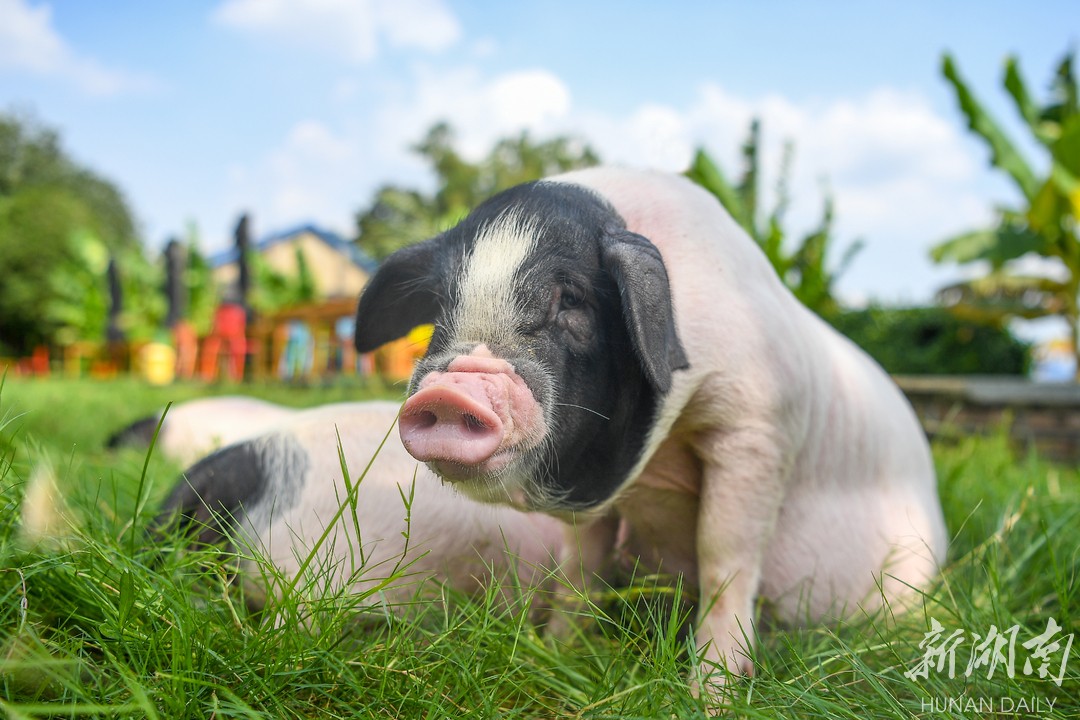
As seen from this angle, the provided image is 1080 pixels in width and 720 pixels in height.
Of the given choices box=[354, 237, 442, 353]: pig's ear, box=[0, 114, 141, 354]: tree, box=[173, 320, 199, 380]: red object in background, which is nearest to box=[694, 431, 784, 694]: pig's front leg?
box=[354, 237, 442, 353]: pig's ear

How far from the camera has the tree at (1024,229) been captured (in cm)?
997

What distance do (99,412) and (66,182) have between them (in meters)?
48.9

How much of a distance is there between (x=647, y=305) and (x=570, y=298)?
6.7 inches

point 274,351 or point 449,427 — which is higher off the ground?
point 449,427

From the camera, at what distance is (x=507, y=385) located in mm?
1433

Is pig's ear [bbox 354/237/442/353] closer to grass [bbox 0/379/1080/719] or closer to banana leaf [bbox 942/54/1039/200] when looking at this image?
grass [bbox 0/379/1080/719]

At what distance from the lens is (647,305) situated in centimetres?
154

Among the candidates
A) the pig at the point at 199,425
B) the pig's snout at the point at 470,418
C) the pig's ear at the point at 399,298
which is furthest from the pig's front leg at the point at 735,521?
the pig at the point at 199,425

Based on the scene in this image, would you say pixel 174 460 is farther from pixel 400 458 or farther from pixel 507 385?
pixel 507 385

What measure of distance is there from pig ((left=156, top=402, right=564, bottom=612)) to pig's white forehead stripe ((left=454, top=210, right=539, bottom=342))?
1.75 feet

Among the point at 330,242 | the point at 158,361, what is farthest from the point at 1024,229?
the point at 330,242

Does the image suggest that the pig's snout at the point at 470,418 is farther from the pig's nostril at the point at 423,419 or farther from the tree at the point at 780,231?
the tree at the point at 780,231
